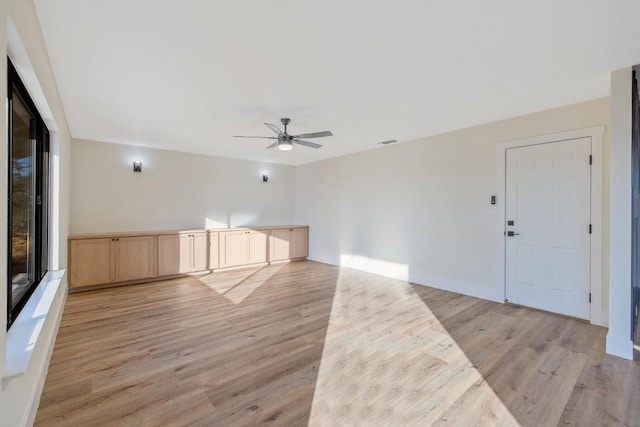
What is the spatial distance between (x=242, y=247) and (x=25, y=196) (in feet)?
13.5

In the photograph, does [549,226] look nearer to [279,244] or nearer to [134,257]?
[279,244]

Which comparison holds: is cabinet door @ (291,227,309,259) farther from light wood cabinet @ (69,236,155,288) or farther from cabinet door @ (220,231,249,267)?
light wood cabinet @ (69,236,155,288)

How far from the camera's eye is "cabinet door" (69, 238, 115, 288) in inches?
179

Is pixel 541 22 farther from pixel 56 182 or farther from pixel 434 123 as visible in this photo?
pixel 56 182

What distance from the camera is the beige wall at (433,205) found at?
4125 millimetres

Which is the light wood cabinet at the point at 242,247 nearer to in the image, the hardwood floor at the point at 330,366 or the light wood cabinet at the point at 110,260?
the light wood cabinet at the point at 110,260

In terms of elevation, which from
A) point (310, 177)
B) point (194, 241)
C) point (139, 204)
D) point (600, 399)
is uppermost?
point (310, 177)

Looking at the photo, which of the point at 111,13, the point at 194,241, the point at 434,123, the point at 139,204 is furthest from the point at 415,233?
the point at 139,204

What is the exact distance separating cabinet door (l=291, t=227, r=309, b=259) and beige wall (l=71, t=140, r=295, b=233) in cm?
70

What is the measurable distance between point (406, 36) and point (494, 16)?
22.0 inches

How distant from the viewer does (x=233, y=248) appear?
245 inches

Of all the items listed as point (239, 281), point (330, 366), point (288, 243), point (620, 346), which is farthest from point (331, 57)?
point (288, 243)

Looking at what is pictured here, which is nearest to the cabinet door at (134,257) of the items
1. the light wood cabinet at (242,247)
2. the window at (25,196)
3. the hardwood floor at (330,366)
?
the hardwood floor at (330,366)

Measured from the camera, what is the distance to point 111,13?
194 cm
